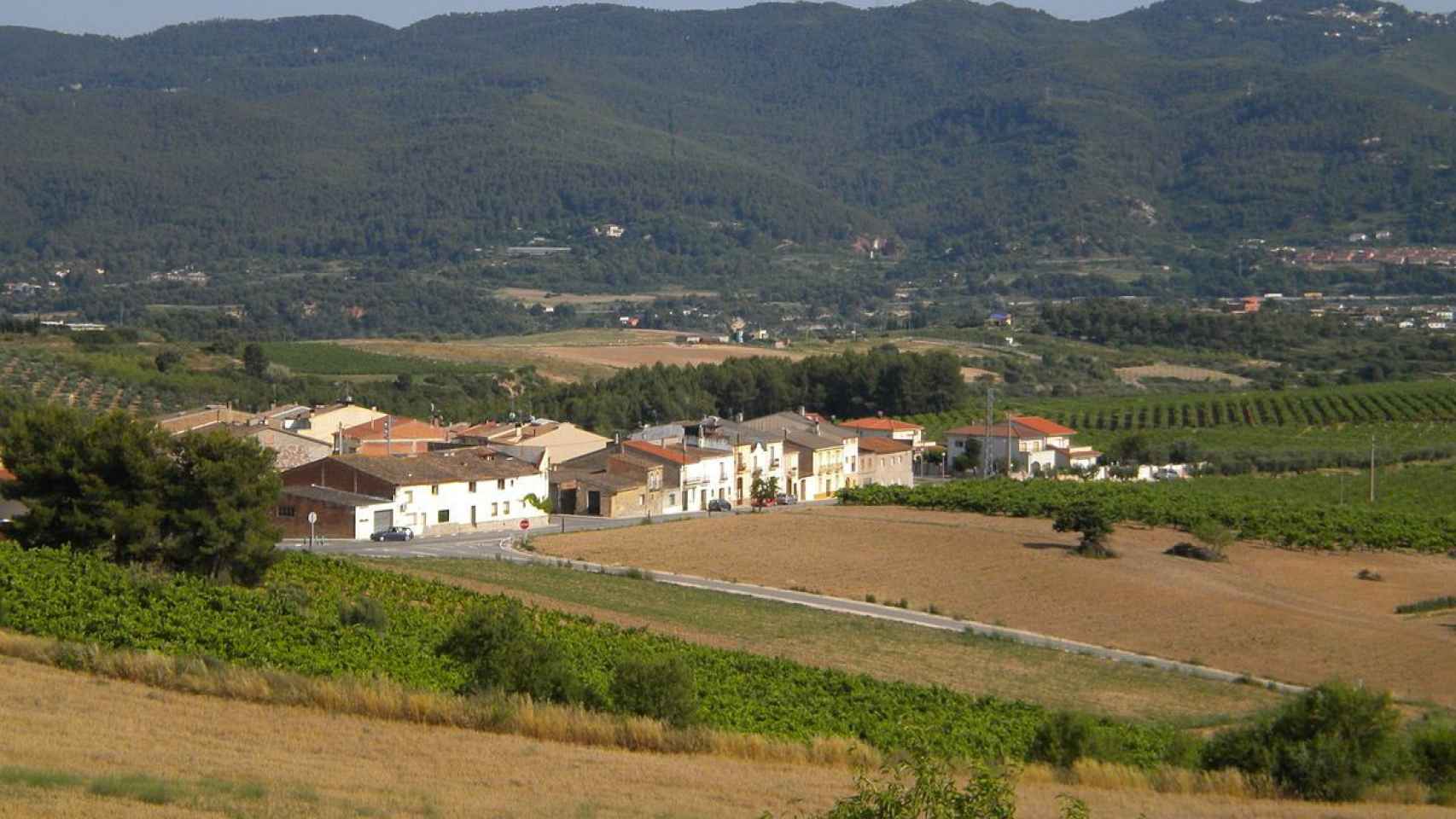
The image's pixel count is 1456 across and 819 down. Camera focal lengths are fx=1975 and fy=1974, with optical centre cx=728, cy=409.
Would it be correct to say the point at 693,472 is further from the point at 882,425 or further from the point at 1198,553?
the point at 1198,553

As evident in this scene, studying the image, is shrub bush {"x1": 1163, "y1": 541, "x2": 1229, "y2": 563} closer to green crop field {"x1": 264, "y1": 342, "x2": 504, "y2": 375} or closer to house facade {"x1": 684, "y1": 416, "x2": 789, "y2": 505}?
house facade {"x1": 684, "y1": 416, "x2": 789, "y2": 505}

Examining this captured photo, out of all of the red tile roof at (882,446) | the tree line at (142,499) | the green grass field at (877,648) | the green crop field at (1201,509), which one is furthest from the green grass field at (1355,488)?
the tree line at (142,499)

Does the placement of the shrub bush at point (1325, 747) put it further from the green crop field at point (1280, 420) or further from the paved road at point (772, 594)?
the green crop field at point (1280, 420)

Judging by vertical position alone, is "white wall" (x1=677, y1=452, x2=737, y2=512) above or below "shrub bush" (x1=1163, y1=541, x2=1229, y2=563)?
below

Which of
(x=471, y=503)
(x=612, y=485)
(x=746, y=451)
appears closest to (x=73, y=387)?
(x=612, y=485)

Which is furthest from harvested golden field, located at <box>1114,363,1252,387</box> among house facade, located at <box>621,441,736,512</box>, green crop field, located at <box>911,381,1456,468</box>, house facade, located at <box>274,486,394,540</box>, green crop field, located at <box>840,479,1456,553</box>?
house facade, located at <box>274,486,394,540</box>
